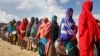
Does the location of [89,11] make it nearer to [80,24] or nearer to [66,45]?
[80,24]

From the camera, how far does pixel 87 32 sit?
8.20 meters

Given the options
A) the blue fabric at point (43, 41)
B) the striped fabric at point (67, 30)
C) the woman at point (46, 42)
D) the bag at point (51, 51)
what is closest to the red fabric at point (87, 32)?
the striped fabric at point (67, 30)

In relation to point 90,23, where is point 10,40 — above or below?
below

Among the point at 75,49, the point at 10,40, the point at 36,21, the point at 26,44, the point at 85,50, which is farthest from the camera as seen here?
the point at 10,40

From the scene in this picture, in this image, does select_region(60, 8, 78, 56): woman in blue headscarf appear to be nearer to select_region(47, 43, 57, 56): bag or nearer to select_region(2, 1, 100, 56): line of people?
select_region(2, 1, 100, 56): line of people

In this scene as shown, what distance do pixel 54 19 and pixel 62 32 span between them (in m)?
5.06

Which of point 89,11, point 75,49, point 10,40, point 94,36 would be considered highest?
Answer: point 89,11

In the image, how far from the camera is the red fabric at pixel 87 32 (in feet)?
26.8

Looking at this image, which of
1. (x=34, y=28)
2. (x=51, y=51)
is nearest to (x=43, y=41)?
(x=51, y=51)

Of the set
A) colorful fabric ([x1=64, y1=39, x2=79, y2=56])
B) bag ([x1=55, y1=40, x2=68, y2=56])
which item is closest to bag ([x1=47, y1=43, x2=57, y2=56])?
colorful fabric ([x1=64, y1=39, x2=79, y2=56])

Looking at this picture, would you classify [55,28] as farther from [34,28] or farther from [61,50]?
[61,50]

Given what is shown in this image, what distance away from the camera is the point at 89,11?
8.46m

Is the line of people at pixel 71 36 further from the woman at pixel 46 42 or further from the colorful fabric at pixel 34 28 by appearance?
the colorful fabric at pixel 34 28

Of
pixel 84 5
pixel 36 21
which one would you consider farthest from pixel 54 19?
pixel 84 5
